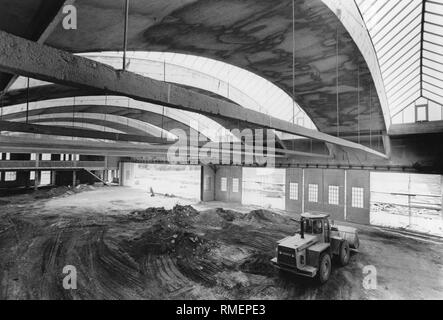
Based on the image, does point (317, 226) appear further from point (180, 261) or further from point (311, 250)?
point (180, 261)

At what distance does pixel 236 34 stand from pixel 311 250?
7357 mm

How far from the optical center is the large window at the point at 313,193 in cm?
1975

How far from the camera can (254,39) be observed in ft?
28.0

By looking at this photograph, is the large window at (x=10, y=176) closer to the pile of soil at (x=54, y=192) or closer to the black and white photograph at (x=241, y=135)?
the pile of soil at (x=54, y=192)

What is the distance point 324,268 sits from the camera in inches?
320

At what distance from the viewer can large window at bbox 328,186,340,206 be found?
18625 mm

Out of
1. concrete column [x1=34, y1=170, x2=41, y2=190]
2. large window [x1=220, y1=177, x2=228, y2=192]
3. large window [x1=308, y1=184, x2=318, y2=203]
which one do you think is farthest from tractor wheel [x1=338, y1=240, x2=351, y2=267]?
concrete column [x1=34, y1=170, x2=41, y2=190]

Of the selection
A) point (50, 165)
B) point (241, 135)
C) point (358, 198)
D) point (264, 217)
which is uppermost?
point (241, 135)

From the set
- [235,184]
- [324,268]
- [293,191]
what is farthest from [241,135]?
[324,268]

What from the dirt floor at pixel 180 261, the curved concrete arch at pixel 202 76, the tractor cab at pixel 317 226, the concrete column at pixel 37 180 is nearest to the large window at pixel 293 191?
the dirt floor at pixel 180 261

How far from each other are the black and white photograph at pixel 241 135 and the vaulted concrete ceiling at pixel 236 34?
5 cm

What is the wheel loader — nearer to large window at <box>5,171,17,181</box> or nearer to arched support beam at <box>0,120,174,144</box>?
arched support beam at <box>0,120,174,144</box>

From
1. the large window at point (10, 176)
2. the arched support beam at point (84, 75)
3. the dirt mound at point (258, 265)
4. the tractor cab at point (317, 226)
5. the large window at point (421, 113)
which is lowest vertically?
the dirt mound at point (258, 265)
